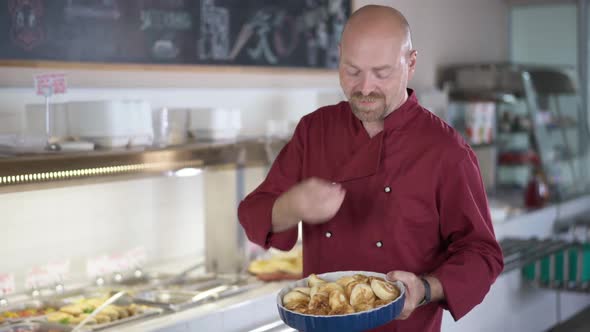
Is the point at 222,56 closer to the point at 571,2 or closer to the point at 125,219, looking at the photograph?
the point at 125,219

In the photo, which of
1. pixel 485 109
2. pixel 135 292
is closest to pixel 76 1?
pixel 135 292

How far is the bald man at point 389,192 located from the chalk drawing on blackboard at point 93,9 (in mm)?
1610

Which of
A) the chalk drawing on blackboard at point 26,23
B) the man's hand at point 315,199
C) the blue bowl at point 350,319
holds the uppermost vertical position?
the chalk drawing on blackboard at point 26,23

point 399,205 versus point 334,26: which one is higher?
point 334,26

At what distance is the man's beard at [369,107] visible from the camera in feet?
6.98

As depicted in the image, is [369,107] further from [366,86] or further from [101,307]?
[101,307]

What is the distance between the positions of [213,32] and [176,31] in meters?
0.27

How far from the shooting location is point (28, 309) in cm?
333

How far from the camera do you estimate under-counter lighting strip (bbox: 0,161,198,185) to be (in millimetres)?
2764

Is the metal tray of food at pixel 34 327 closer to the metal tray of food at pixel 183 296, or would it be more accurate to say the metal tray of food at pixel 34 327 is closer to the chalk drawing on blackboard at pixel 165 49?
the metal tray of food at pixel 183 296

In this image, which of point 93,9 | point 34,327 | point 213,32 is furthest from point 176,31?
point 34,327

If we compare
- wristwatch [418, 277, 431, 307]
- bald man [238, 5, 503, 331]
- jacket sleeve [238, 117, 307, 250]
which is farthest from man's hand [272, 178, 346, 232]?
wristwatch [418, 277, 431, 307]

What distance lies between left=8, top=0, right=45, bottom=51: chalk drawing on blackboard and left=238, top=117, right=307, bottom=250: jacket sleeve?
5.03 feet

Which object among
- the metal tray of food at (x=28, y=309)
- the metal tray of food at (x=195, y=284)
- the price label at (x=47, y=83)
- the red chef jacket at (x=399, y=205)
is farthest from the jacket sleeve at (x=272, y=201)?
the metal tray of food at (x=195, y=284)
